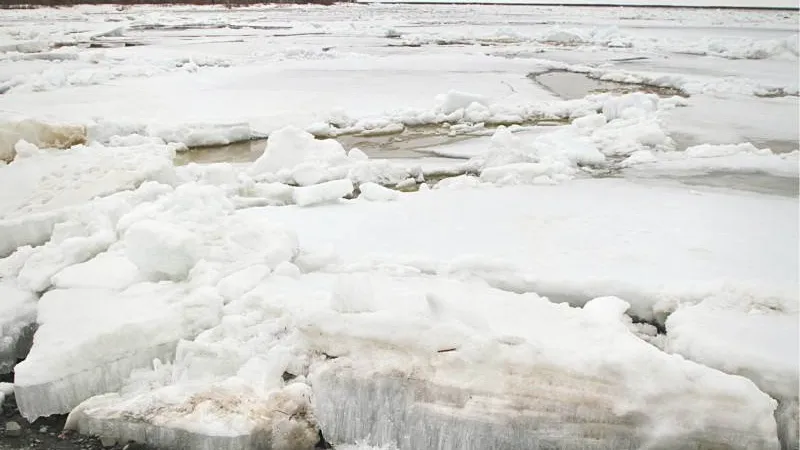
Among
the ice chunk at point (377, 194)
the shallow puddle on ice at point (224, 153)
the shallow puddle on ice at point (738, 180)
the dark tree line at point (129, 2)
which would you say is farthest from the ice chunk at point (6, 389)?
the dark tree line at point (129, 2)

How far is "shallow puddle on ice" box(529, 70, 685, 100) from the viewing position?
993cm

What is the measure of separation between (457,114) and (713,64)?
925 cm

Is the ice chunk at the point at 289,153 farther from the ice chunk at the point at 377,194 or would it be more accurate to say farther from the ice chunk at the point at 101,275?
the ice chunk at the point at 101,275

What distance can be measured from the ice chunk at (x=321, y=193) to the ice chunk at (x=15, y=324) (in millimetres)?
1813

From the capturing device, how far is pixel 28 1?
45.7 metres

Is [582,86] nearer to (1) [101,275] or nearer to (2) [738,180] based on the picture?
(2) [738,180]

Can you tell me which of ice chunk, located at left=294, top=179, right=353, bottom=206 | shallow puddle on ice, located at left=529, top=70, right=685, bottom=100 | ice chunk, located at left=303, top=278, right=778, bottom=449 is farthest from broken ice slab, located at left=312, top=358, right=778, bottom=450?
shallow puddle on ice, located at left=529, top=70, right=685, bottom=100

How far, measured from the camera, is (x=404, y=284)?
9.26ft

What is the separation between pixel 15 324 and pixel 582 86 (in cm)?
998

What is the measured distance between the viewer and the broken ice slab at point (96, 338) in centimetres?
218

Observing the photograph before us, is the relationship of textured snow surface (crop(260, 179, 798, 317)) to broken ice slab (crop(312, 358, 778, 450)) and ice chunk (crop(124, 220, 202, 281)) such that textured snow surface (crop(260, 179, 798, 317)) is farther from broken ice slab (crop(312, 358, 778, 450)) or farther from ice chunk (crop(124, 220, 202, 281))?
broken ice slab (crop(312, 358, 778, 450))

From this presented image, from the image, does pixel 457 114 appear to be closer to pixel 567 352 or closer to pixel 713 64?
pixel 567 352

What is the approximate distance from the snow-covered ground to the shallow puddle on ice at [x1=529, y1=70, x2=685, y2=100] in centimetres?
317

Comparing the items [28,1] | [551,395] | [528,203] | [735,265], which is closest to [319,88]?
[528,203]
